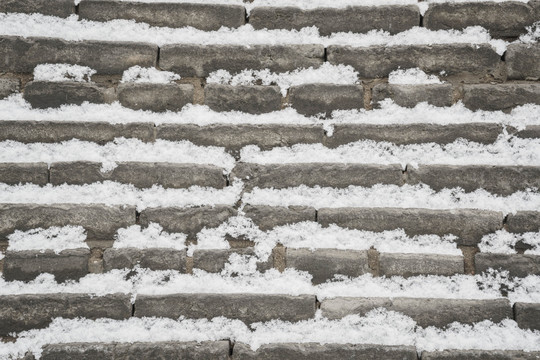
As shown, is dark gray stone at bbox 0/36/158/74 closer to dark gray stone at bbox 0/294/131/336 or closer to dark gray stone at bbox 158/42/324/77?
dark gray stone at bbox 158/42/324/77

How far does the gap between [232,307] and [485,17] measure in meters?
1.54

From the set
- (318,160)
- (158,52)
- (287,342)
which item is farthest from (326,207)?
(158,52)

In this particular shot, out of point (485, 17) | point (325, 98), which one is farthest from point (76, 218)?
point (485, 17)

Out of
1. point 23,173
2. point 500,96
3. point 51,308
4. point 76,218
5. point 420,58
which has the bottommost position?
point 51,308

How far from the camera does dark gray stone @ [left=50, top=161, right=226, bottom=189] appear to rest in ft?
6.00

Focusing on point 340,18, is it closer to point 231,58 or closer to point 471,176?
point 231,58

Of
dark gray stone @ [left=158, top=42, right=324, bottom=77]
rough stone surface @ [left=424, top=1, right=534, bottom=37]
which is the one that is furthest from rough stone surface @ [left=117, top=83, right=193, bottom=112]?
rough stone surface @ [left=424, top=1, right=534, bottom=37]

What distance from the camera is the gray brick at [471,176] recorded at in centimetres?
183

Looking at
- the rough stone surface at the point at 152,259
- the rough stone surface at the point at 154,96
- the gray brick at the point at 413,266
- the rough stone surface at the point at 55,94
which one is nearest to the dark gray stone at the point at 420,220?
the gray brick at the point at 413,266

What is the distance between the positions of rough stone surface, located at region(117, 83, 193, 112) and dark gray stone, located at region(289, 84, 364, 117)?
1.45 feet

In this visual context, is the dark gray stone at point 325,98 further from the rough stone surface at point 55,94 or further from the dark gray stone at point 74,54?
the rough stone surface at point 55,94

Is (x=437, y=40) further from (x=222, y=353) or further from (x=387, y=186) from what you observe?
(x=222, y=353)

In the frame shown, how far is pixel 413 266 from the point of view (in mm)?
1736

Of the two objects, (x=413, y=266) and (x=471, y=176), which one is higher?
(x=471, y=176)
